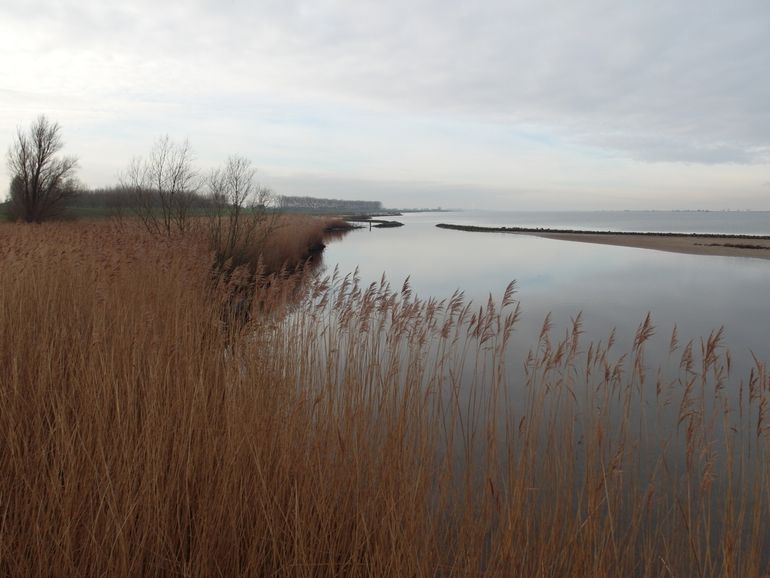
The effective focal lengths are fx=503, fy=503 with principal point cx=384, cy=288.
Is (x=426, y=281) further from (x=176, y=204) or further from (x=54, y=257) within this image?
(x=54, y=257)

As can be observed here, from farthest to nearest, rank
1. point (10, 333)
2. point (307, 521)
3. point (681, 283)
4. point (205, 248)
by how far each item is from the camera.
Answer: point (681, 283), point (205, 248), point (10, 333), point (307, 521)

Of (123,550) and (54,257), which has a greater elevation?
(54,257)

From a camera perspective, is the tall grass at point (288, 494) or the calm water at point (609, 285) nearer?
the tall grass at point (288, 494)

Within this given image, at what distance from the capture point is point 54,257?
6902 mm

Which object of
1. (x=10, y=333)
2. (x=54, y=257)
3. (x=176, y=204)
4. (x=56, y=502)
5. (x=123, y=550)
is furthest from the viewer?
(x=176, y=204)

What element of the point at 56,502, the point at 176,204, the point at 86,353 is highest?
the point at 176,204

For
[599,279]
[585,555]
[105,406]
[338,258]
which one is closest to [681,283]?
[599,279]

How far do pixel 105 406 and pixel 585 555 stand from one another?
264cm

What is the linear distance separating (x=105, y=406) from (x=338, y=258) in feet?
71.6

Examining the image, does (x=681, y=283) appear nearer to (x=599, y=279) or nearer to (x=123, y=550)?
(x=599, y=279)

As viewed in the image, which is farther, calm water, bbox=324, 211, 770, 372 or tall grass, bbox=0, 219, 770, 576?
calm water, bbox=324, 211, 770, 372

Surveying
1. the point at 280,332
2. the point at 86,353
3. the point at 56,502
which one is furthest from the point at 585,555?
the point at 86,353

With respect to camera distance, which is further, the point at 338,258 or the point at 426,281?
the point at 338,258

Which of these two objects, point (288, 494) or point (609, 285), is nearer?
point (288, 494)
